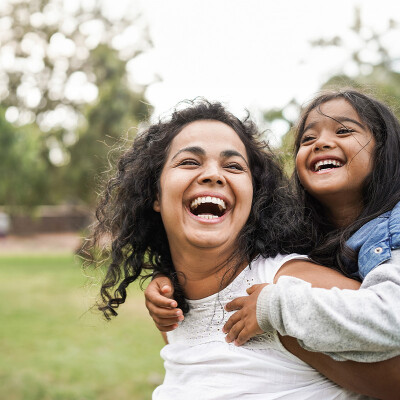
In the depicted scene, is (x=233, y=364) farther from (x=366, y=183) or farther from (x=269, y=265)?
(x=366, y=183)

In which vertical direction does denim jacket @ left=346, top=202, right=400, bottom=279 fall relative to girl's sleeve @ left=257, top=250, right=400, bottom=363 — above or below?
above

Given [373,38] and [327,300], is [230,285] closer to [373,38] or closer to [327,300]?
[327,300]

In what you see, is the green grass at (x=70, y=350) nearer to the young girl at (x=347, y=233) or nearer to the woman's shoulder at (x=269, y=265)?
the woman's shoulder at (x=269, y=265)

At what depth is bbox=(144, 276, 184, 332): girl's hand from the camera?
187 centimetres

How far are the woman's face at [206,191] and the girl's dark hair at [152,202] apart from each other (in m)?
0.10

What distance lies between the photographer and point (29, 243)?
27422mm

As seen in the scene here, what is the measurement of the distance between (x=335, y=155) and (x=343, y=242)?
1.09 feet

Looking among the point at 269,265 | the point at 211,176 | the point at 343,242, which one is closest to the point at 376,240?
the point at 343,242

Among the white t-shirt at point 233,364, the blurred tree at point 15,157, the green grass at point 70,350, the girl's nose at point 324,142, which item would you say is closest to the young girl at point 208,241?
the white t-shirt at point 233,364

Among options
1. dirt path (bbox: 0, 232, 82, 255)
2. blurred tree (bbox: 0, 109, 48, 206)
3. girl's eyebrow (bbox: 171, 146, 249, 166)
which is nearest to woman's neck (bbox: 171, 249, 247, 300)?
girl's eyebrow (bbox: 171, 146, 249, 166)

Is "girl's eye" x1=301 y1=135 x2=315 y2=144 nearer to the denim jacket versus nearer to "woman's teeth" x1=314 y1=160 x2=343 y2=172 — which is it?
"woman's teeth" x1=314 y1=160 x2=343 y2=172

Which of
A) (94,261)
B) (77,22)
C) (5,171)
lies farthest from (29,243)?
(94,261)

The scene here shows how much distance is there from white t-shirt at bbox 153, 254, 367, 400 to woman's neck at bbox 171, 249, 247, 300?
39mm

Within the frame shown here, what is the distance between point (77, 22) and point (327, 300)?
2261 centimetres
